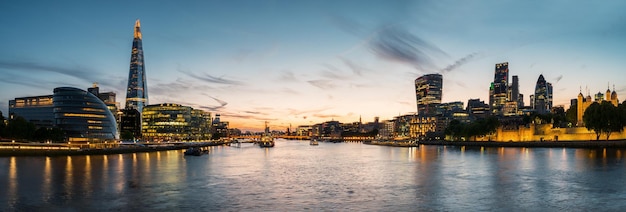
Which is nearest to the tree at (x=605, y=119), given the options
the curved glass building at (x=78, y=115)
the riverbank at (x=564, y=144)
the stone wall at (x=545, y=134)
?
the riverbank at (x=564, y=144)

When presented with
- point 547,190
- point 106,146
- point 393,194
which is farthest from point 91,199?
point 106,146

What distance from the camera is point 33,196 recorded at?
32.7 m

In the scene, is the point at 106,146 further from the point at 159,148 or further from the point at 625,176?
the point at 625,176

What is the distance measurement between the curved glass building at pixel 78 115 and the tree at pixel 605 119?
12399 cm

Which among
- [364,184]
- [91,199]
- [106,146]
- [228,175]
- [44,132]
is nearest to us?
[91,199]

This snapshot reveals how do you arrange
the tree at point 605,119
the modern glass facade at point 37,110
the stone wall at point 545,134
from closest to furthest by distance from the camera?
the tree at point 605,119 < the stone wall at point 545,134 < the modern glass facade at point 37,110

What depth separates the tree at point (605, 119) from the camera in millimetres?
100625

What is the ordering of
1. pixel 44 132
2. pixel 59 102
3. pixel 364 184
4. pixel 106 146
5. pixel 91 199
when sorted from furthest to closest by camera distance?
1. pixel 59 102
2. pixel 106 146
3. pixel 44 132
4. pixel 364 184
5. pixel 91 199

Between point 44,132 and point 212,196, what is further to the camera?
point 44,132

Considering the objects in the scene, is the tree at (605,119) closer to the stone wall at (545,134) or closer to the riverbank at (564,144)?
the riverbank at (564,144)

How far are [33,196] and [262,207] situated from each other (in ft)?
54.0

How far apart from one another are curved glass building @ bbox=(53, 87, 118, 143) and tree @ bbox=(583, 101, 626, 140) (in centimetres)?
12399

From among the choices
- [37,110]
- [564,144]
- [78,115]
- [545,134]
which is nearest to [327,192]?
[564,144]

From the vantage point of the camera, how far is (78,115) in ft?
436
